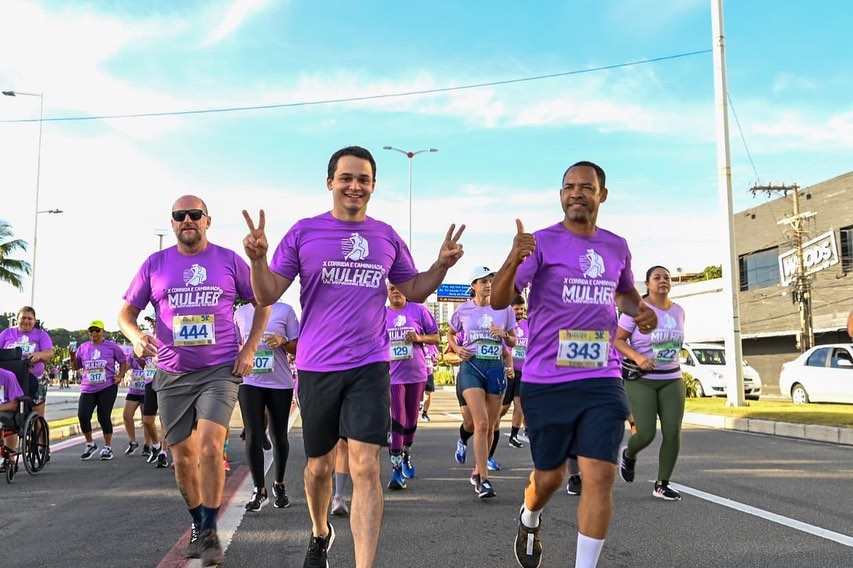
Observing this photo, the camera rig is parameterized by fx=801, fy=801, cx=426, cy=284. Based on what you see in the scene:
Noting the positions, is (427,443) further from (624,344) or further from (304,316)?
(304,316)

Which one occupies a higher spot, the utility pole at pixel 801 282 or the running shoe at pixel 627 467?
the utility pole at pixel 801 282

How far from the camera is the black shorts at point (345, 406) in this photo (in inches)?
159

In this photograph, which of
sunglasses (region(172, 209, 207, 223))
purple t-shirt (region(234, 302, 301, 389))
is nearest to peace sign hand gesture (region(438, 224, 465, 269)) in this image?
sunglasses (region(172, 209, 207, 223))

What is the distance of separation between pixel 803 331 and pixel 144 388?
29547mm

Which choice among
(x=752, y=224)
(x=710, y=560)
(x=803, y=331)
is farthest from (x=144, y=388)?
(x=752, y=224)

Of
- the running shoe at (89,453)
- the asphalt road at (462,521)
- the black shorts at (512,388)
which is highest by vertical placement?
the black shorts at (512,388)

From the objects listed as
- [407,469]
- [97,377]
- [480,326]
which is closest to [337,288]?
[480,326]

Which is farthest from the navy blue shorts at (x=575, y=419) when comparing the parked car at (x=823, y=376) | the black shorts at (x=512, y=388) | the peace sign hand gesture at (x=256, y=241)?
the parked car at (x=823, y=376)

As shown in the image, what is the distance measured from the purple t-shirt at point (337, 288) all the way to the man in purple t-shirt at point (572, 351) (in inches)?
26.1

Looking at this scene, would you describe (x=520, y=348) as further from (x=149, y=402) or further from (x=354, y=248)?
(x=354, y=248)

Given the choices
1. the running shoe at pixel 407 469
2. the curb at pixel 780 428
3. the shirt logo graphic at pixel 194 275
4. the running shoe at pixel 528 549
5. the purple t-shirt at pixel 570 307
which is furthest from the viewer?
the curb at pixel 780 428

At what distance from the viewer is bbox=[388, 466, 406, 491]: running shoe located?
7.52 metres

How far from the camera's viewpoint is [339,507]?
620 centimetres

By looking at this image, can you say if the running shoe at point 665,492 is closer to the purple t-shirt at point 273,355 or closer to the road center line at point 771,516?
the road center line at point 771,516
